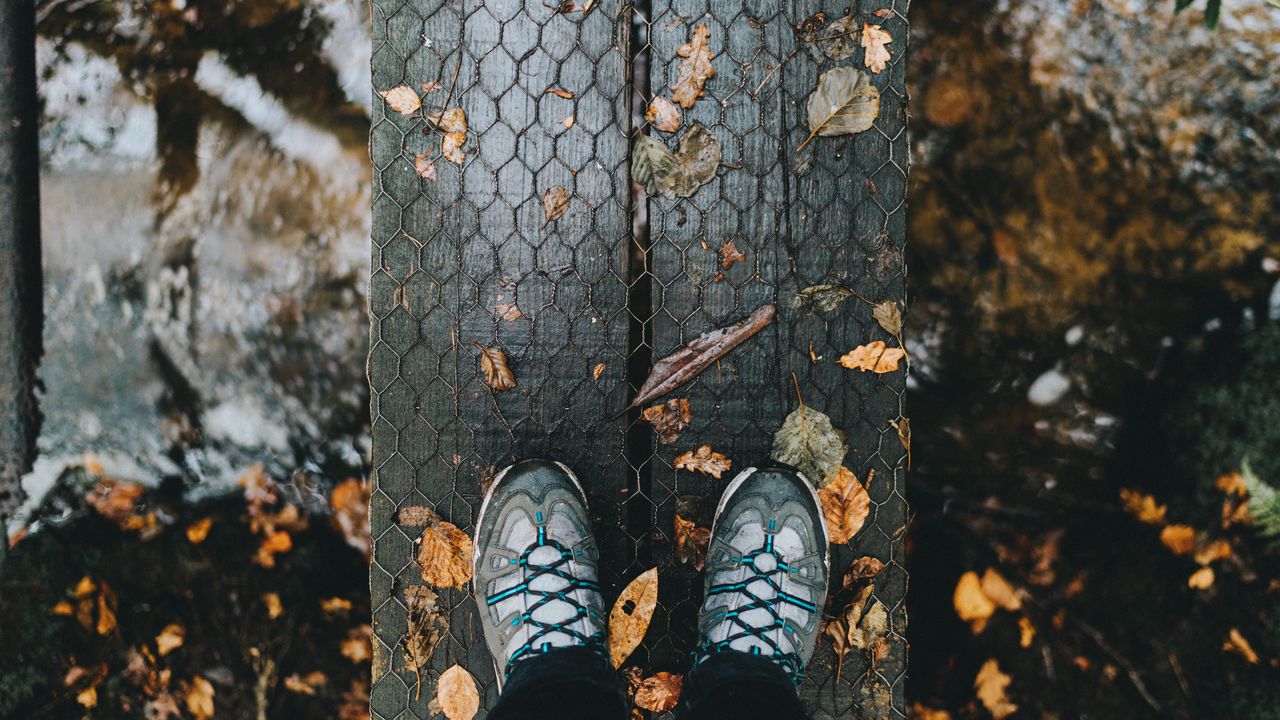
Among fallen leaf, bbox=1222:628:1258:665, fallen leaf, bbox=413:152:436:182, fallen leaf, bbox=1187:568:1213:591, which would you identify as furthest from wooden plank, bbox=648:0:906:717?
fallen leaf, bbox=1222:628:1258:665

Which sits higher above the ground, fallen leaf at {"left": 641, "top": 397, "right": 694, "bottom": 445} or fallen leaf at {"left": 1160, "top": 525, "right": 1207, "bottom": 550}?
fallen leaf at {"left": 641, "top": 397, "right": 694, "bottom": 445}

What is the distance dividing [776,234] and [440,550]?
0.93 m

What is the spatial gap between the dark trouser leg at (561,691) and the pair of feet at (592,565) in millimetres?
66

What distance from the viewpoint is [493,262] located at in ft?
4.15

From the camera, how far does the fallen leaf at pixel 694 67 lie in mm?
1243

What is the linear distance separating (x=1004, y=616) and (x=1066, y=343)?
71 cm

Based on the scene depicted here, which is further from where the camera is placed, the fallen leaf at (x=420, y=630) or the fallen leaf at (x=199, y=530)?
the fallen leaf at (x=199, y=530)

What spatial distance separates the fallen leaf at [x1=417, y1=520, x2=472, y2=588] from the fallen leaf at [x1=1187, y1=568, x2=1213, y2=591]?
1.74 metres

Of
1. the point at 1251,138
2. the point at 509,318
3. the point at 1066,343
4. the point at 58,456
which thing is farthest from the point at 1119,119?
the point at 58,456

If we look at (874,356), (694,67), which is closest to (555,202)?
(694,67)

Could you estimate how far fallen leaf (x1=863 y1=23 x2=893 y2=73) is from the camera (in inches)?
48.6

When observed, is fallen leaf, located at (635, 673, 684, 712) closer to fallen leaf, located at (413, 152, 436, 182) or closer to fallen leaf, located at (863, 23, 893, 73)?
fallen leaf, located at (413, 152, 436, 182)

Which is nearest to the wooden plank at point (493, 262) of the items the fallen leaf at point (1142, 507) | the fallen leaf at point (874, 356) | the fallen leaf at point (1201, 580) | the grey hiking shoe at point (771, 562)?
the grey hiking shoe at point (771, 562)

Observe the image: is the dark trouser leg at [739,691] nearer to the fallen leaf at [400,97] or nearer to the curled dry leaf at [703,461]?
the curled dry leaf at [703,461]
